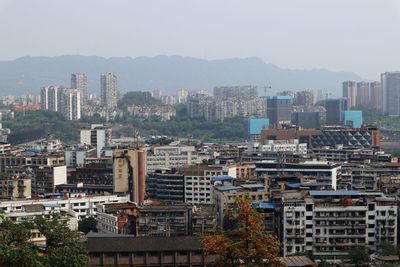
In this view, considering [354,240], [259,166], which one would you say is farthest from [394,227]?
[259,166]

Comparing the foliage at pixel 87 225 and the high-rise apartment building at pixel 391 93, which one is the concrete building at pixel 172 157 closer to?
the foliage at pixel 87 225

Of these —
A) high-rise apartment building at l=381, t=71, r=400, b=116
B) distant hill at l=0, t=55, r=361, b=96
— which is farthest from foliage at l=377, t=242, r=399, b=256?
distant hill at l=0, t=55, r=361, b=96

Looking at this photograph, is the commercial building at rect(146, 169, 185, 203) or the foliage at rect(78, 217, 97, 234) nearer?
the foliage at rect(78, 217, 97, 234)

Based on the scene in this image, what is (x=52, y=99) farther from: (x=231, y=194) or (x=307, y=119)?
(x=231, y=194)

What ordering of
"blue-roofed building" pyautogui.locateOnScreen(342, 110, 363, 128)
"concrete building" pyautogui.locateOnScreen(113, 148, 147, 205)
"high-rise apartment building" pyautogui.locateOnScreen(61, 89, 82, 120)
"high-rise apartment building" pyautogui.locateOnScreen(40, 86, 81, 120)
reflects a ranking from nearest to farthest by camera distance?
"concrete building" pyautogui.locateOnScreen(113, 148, 147, 205) < "blue-roofed building" pyautogui.locateOnScreen(342, 110, 363, 128) < "high-rise apartment building" pyautogui.locateOnScreen(61, 89, 82, 120) < "high-rise apartment building" pyautogui.locateOnScreen(40, 86, 81, 120)

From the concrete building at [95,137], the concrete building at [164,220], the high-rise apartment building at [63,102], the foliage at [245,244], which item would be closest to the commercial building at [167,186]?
the concrete building at [164,220]

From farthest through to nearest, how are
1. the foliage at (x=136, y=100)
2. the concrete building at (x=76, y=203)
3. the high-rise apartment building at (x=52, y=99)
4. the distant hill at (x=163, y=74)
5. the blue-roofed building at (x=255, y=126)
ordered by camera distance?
1. the distant hill at (x=163, y=74)
2. the foliage at (x=136, y=100)
3. the high-rise apartment building at (x=52, y=99)
4. the blue-roofed building at (x=255, y=126)
5. the concrete building at (x=76, y=203)

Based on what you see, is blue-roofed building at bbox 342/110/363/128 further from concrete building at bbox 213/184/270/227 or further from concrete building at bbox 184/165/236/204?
concrete building at bbox 213/184/270/227
